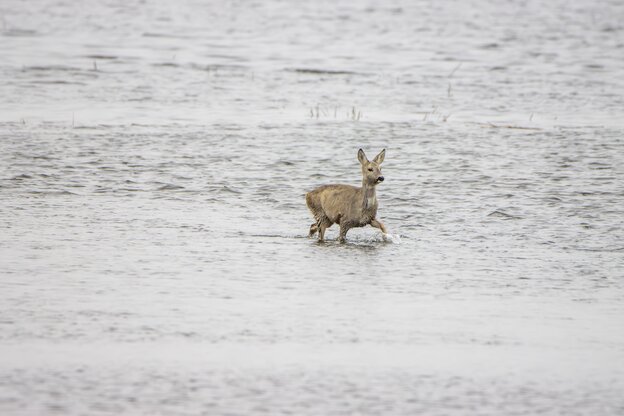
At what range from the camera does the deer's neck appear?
14.8 m

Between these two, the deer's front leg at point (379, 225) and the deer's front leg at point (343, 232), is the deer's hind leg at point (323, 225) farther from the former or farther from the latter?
the deer's front leg at point (379, 225)

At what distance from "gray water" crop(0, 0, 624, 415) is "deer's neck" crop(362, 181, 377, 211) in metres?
0.47

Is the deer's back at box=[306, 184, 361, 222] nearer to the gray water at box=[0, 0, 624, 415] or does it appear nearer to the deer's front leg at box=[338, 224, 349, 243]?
the deer's front leg at box=[338, 224, 349, 243]

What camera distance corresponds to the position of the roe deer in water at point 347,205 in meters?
14.9

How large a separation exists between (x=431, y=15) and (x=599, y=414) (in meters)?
38.7

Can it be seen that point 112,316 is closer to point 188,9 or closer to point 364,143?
point 364,143

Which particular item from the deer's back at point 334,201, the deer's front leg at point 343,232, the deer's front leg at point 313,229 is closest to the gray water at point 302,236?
the deer's front leg at point 343,232

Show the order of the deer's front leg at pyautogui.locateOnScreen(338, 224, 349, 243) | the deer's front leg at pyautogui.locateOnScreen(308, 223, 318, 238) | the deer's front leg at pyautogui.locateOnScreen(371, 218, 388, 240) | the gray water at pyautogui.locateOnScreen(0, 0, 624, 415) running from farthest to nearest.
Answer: the deer's front leg at pyautogui.locateOnScreen(308, 223, 318, 238) < the deer's front leg at pyautogui.locateOnScreen(338, 224, 349, 243) < the deer's front leg at pyautogui.locateOnScreen(371, 218, 388, 240) < the gray water at pyautogui.locateOnScreen(0, 0, 624, 415)

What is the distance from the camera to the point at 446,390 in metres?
9.83

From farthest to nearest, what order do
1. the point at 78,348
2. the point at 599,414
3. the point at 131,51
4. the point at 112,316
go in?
the point at 131,51 < the point at 112,316 < the point at 78,348 < the point at 599,414

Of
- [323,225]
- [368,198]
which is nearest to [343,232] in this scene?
[323,225]

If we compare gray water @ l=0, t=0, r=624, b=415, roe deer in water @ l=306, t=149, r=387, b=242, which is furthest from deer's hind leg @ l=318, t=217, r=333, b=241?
gray water @ l=0, t=0, r=624, b=415

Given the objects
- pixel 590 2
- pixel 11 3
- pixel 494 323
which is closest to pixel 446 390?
pixel 494 323

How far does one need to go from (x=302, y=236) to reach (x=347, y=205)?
814 millimetres
